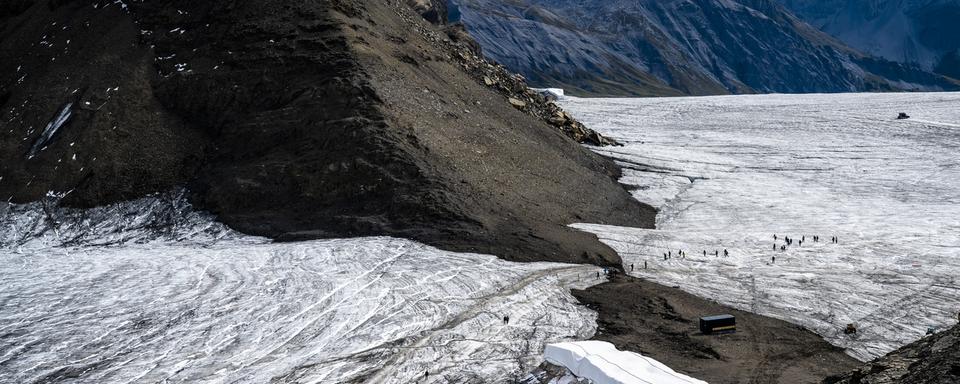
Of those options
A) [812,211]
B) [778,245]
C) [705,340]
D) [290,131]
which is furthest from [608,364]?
[812,211]

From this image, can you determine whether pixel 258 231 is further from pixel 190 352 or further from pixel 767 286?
pixel 767 286

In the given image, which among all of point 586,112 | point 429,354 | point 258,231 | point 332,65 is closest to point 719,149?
point 586,112

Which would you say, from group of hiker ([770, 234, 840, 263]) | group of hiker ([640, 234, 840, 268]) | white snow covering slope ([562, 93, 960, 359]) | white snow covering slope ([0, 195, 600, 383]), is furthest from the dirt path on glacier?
group of hiker ([770, 234, 840, 263])

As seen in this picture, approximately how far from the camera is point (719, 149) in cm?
5669

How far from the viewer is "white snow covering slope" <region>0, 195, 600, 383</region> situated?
20.4m

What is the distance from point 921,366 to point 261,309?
18.1 metres

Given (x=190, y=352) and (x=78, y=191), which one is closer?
(x=190, y=352)

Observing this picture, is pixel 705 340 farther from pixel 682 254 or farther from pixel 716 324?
pixel 682 254

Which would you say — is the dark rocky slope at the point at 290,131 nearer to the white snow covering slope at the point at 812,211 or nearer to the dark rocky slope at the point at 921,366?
the white snow covering slope at the point at 812,211

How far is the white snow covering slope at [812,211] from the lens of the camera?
1003 inches

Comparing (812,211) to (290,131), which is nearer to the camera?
(290,131)

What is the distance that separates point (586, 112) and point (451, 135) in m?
41.9

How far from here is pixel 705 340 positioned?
2206cm

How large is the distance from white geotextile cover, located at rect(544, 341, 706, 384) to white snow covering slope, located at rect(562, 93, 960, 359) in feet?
22.0
